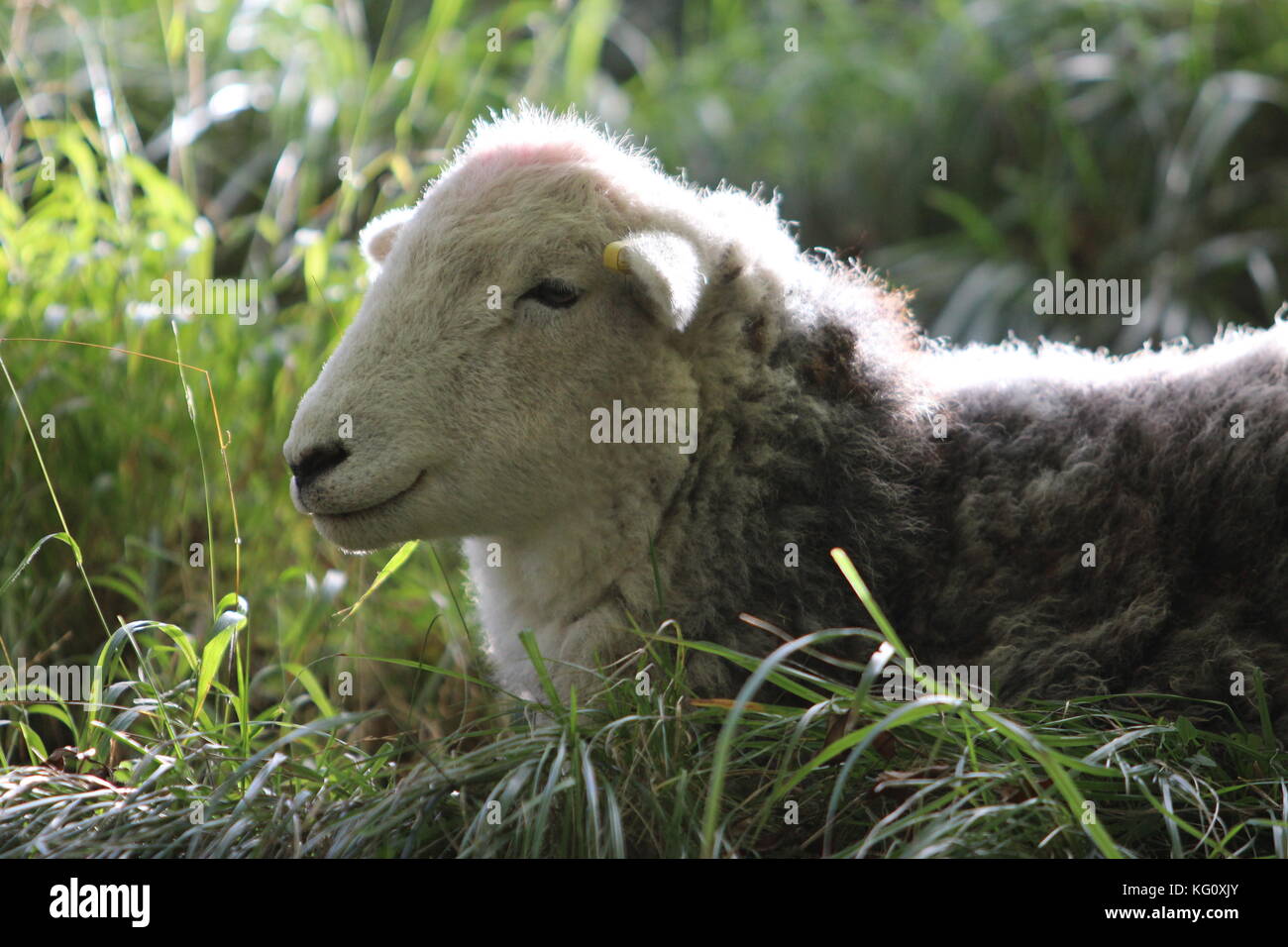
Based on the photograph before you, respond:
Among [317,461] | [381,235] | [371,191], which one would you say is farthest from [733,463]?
[371,191]

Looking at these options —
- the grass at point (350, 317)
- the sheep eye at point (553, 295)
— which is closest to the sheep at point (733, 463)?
the sheep eye at point (553, 295)

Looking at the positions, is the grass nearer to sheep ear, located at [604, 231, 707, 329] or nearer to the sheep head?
the sheep head

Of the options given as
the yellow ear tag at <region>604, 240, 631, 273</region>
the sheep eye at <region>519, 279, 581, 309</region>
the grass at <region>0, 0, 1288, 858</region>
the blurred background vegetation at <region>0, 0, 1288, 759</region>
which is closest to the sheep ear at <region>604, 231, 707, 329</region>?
the yellow ear tag at <region>604, 240, 631, 273</region>

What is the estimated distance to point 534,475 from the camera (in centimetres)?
301

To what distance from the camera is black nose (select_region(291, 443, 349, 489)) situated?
114 inches

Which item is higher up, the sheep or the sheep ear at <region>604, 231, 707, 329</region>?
the sheep ear at <region>604, 231, 707, 329</region>

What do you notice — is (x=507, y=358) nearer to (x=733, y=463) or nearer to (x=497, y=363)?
(x=497, y=363)

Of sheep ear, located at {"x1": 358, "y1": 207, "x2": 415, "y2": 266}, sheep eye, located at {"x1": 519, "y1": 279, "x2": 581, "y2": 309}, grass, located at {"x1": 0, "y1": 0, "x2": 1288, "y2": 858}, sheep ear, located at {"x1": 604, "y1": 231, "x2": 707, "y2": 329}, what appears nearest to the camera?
grass, located at {"x1": 0, "y1": 0, "x2": 1288, "y2": 858}

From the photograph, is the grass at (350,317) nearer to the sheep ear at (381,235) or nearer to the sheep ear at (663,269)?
the sheep ear at (381,235)

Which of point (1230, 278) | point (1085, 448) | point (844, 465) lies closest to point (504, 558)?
point (844, 465)

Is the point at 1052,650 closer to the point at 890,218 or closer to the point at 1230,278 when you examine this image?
the point at 1230,278

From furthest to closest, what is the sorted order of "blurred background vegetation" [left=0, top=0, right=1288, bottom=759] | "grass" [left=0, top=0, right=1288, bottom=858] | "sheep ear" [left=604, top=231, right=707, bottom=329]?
"blurred background vegetation" [left=0, top=0, right=1288, bottom=759]
"sheep ear" [left=604, top=231, right=707, bottom=329]
"grass" [left=0, top=0, right=1288, bottom=858]

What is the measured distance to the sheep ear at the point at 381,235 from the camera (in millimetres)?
3502

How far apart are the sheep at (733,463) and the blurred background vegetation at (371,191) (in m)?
0.95
